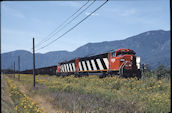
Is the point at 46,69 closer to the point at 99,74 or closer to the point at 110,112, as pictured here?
the point at 99,74

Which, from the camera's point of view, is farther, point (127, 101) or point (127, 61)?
point (127, 61)

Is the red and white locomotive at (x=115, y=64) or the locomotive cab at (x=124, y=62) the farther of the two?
the red and white locomotive at (x=115, y=64)

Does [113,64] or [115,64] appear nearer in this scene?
[115,64]

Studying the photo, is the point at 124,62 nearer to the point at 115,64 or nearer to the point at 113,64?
the point at 115,64

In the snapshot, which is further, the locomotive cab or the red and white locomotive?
the red and white locomotive

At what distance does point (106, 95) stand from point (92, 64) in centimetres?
1474

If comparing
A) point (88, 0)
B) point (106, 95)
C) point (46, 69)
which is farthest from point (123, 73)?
point (46, 69)

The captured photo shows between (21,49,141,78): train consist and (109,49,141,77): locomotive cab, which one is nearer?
(109,49,141,77): locomotive cab

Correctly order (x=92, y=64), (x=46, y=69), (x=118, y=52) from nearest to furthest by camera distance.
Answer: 1. (x=118, y=52)
2. (x=92, y=64)
3. (x=46, y=69)

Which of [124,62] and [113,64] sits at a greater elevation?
[124,62]

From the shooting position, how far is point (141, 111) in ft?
28.9

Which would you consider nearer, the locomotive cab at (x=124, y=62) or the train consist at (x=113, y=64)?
the locomotive cab at (x=124, y=62)

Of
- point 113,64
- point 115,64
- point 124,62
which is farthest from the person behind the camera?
point 113,64

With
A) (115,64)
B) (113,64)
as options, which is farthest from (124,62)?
(113,64)
